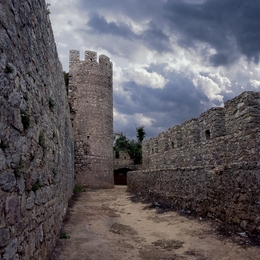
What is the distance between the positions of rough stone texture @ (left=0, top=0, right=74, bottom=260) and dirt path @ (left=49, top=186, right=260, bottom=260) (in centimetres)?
108

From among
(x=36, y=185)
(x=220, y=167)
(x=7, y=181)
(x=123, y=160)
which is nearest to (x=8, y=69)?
(x=7, y=181)

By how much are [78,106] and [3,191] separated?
56.6ft

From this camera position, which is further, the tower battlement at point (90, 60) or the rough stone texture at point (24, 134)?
the tower battlement at point (90, 60)

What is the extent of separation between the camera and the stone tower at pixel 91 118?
61.4 ft

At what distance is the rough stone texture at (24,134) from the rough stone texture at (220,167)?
3.76 metres

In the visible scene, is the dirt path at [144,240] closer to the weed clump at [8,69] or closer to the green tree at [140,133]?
the weed clump at [8,69]

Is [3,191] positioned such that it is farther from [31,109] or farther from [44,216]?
[44,216]

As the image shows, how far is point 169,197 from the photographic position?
9.55 m

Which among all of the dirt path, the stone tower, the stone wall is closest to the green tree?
the stone wall

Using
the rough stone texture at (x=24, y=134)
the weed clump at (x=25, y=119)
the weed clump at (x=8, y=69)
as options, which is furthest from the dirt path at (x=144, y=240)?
the weed clump at (x=8, y=69)

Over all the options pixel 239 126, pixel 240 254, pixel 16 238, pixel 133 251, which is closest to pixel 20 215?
pixel 16 238

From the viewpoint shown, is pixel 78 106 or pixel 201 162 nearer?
pixel 201 162

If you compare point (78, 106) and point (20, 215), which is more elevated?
point (78, 106)

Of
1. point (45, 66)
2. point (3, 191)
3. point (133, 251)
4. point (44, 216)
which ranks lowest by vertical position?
point (133, 251)
